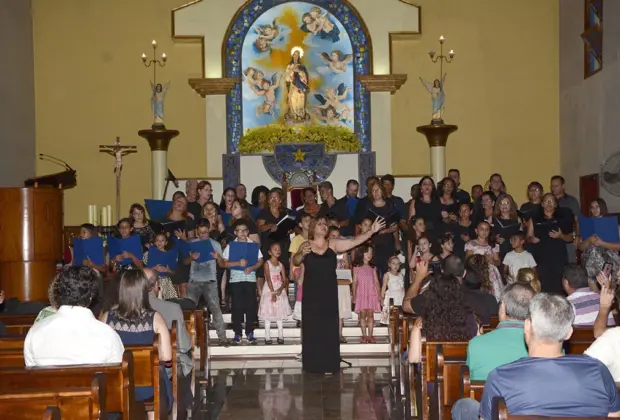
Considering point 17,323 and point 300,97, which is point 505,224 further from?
point 17,323

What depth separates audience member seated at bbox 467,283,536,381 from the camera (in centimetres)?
467

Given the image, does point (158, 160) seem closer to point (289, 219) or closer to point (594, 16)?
point (289, 219)

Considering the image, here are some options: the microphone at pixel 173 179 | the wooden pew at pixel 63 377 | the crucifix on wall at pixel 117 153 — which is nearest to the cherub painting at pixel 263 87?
the microphone at pixel 173 179

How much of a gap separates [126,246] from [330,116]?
6.46m

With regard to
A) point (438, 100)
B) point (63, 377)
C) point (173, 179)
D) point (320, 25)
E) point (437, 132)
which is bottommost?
point (63, 377)

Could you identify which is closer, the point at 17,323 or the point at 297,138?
the point at 17,323

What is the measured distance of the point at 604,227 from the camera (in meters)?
10.5

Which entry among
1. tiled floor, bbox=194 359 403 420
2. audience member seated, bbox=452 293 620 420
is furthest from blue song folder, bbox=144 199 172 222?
audience member seated, bbox=452 293 620 420

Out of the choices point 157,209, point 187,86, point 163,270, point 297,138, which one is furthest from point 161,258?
point 187,86

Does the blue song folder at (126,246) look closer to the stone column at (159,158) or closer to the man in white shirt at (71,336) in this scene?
the stone column at (159,158)

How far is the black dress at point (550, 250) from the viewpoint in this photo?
1103 cm

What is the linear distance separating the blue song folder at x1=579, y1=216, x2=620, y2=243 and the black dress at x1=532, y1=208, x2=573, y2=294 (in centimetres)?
49

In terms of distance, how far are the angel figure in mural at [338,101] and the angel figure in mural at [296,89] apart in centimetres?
30

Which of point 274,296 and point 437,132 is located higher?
point 437,132
